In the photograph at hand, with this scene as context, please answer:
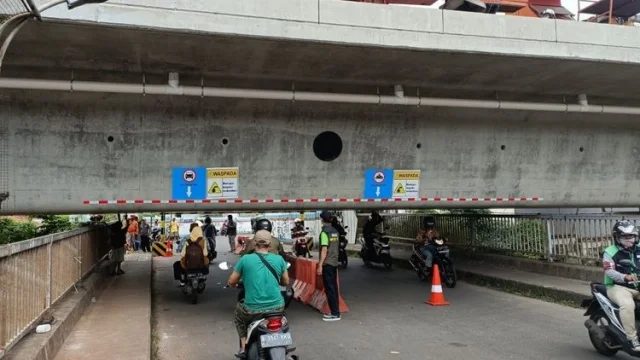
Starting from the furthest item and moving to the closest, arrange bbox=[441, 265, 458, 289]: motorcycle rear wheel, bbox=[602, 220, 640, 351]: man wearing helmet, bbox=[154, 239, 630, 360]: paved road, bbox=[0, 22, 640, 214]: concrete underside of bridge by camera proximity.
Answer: bbox=[441, 265, 458, 289]: motorcycle rear wheel < bbox=[0, 22, 640, 214]: concrete underside of bridge < bbox=[154, 239, 630, 360]: paved road < bbox=[602, 220, 640, 351]: man wearing helmet

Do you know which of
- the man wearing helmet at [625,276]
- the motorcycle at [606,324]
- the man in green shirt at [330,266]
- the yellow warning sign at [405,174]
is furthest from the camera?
the yellow warning sign at [405,174]

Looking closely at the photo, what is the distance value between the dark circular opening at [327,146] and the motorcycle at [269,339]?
561 centimetres

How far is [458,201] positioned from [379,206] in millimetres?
1781

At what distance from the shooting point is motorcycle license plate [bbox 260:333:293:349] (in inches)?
179

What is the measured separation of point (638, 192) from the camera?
12.3 metres

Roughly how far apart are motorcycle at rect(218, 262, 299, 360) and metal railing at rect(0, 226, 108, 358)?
6.72 ft

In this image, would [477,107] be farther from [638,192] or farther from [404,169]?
[638,192]

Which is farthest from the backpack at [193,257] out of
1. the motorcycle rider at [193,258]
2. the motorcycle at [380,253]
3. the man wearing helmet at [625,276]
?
the man wearing helmet at [625,276]

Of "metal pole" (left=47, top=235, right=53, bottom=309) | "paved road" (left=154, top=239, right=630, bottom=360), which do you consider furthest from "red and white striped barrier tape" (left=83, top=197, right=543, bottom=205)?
"metal pole" (left=47, top=235, right=53, bottom=309)

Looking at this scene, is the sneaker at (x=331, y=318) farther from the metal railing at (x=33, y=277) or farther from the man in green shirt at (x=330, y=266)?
the metal railing at (x=33, y=277)

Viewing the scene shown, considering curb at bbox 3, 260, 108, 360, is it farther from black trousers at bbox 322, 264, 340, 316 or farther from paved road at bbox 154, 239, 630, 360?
black trousers at bbox 322, 264, 340, 316

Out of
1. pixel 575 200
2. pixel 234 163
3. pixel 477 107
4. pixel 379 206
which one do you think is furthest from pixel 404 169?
pixel 575 200

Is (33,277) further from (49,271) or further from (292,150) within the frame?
(292,150)

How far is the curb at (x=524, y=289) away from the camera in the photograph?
955 centimetres
